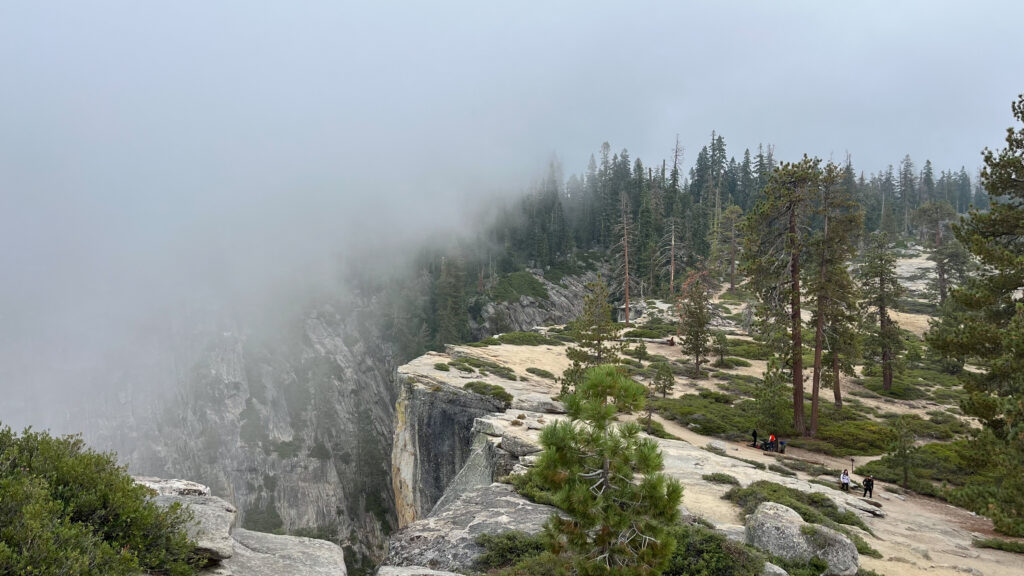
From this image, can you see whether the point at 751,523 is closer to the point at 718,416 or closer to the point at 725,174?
the point at 718,416

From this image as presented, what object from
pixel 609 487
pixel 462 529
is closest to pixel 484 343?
pixel 462 529

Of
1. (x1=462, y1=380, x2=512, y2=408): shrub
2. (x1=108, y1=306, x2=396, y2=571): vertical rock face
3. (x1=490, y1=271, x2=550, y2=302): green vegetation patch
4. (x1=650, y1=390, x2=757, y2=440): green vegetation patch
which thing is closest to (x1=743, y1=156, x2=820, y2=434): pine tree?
(x1=650, y1=390, x2=757, y2=440): green vegetation patch

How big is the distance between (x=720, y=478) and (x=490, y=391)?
15199 mm

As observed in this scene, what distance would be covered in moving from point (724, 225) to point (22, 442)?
9137 cm

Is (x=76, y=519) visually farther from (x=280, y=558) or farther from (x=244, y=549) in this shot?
(x=280, y=558)

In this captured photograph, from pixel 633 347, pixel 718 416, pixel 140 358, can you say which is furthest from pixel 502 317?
pixel 140 358

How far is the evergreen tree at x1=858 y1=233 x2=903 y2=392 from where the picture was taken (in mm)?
32969

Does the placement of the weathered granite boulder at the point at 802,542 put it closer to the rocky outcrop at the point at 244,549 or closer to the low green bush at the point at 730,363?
the rocky outcrop at the point at 244,549

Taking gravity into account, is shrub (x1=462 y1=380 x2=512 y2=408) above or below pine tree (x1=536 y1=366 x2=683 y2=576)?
below

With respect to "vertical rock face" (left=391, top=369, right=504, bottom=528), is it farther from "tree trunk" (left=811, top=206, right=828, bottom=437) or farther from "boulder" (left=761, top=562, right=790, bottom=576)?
"boulder" (left=761, top=562, right=790, bottom=576)

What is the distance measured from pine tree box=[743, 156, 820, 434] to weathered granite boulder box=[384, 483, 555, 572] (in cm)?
1883

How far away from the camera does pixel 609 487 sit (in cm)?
683

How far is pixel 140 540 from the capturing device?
20.1 feet

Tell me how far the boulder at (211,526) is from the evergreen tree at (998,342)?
16.3 meters
